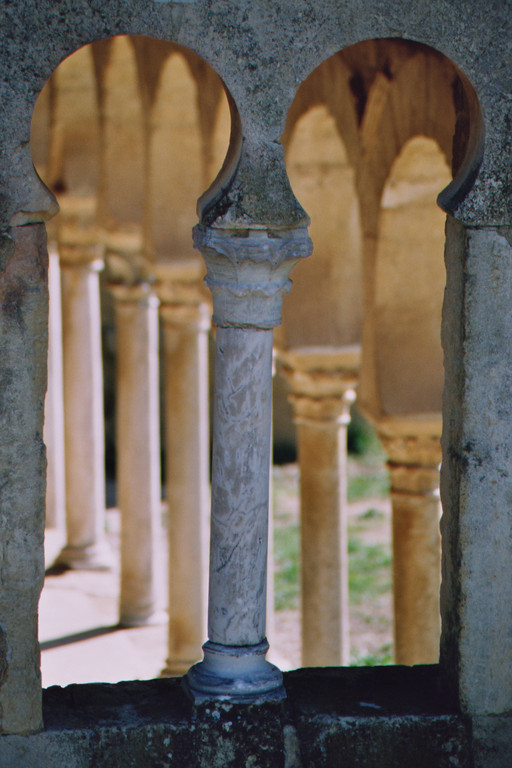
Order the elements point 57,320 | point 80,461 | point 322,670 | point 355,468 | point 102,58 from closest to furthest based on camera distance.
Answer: point 322,670 < point 102,58 < point 80,461 < point 57,320 < point 355,468

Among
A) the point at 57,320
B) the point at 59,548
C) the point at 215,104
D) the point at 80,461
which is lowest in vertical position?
the point at 59,548

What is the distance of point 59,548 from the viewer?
13.5m

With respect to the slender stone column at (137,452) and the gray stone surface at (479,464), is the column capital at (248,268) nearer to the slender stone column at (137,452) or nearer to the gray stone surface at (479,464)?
the gray stone surface at (479,464)

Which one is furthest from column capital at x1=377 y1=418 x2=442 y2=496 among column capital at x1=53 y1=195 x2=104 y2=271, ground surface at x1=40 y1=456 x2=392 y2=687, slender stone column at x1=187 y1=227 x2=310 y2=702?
column capital at x1=53 y1=195 x2=104 y2=271

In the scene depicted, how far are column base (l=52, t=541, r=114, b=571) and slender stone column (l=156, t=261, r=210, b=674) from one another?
89.1 inches

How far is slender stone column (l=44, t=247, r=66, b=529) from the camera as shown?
1339 cm

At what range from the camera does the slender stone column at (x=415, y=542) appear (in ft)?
31.7

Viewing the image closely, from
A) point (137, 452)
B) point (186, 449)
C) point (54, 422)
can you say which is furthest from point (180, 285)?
point (54, 422)

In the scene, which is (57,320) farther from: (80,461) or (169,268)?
(169,268)

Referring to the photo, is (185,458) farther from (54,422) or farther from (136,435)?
(54,422)

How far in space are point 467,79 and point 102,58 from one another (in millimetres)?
5584

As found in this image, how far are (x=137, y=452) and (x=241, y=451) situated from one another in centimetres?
578

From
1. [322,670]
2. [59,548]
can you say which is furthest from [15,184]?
[59,548]

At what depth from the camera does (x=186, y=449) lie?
1107 cm
